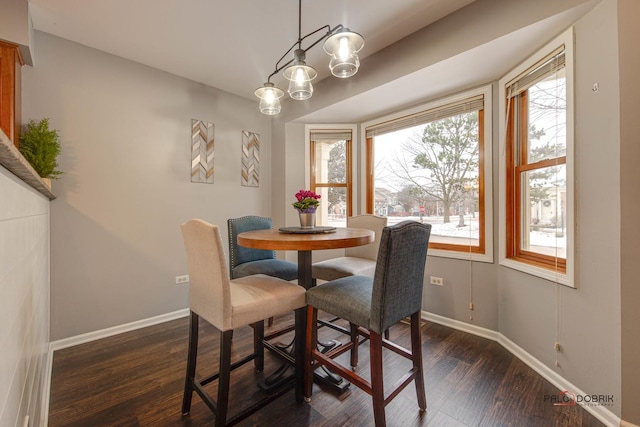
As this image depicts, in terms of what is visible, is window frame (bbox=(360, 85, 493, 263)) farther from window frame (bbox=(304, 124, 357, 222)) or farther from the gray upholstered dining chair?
the gray upholstered dining chair

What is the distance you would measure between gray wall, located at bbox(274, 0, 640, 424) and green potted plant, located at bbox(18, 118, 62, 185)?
9.68ft

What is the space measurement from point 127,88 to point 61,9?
2.26 feet

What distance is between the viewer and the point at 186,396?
4.88ft

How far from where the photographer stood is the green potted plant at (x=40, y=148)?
1925 millimetres

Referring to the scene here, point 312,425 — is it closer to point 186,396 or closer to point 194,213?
point 186,396

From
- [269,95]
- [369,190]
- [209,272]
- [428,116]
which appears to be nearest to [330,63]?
[269,95]

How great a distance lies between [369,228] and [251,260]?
1.14 m

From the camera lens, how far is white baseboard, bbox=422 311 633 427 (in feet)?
4.75

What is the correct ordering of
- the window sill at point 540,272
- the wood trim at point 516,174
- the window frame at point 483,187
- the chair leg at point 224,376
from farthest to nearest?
1. the window frame at point 483,187
2. the wood trim at point 516,174
3. the window sill at point 540,272
4. the chair leg at point 224,376

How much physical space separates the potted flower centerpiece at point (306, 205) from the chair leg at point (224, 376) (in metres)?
1.00

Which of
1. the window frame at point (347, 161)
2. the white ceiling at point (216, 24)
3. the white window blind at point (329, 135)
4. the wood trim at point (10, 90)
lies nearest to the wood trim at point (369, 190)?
the window frame at point (347, 161)

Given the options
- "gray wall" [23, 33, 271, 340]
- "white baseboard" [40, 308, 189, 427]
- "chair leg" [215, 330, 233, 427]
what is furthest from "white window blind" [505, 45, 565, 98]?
"white baseboard" [40, 308, 189, 427]

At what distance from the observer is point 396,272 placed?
131 centimetres

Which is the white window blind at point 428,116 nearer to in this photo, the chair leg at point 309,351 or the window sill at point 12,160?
the chair leg at point 309,351
